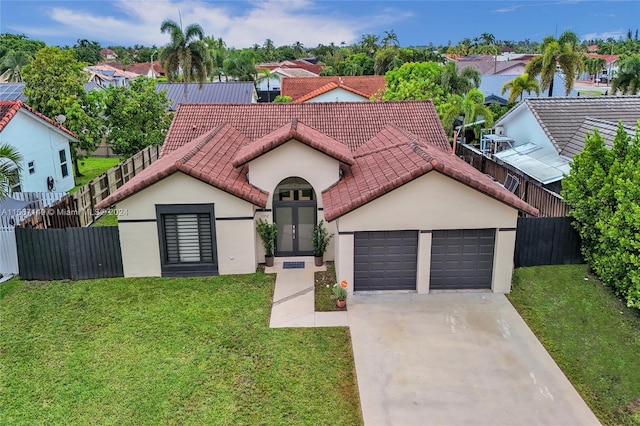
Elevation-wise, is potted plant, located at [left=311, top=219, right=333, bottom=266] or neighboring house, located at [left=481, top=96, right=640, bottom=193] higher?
neighboring house, located at [left=481, top=96, right=640, bottom=193]

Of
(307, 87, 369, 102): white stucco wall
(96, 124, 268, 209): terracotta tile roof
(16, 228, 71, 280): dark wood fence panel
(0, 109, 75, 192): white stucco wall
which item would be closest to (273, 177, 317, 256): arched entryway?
(96, 124, 268, 209): terracotta tile roof

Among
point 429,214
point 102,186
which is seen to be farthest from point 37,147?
point 429,214

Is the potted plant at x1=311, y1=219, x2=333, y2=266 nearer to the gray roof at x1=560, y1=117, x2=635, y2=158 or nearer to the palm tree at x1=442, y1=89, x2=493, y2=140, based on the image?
the gray roof at x1=560, y1=117, x2=635, y2=158

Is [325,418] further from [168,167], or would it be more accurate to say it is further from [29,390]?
[168,167]

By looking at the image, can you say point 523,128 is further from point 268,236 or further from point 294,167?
point 268,236

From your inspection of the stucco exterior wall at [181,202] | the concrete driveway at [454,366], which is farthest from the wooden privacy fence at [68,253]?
the concrete driveway at [454,366]
